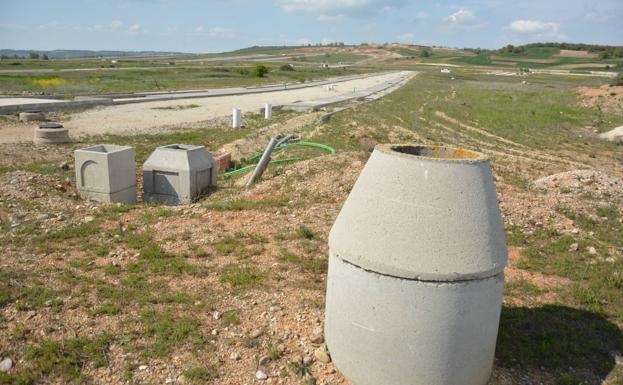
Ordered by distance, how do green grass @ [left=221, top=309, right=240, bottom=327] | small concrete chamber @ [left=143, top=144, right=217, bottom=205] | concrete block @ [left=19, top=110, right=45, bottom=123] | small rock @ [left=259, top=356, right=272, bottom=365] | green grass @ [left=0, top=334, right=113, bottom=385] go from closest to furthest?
green grass @ [left=0, top=334, right=113, bottom=385] → small rock @ [left=259, top=356, right=272, bottom=365] → green grass @ [left=221, top=309, right=240, bottom=327] → small concrete chamber @ [left=143, top=144, right=217, bottom=205] → concrete block @ [left=19, top=110, right=45, bottom=123]

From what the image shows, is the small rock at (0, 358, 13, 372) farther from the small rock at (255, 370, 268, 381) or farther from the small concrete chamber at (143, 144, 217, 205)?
the small concrete chamber at (143, 144, 217, 205)

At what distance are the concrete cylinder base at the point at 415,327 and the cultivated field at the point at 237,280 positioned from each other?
490 millimetres

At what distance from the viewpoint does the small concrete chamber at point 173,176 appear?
1055cm

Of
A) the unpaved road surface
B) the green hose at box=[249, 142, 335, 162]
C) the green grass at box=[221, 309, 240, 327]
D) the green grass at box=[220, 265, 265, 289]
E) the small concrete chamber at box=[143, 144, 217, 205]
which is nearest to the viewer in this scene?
the green grass at box=[221, 309, 240, 327]

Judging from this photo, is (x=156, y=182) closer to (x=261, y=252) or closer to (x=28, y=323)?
(x=261, y=252)

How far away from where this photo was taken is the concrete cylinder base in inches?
149

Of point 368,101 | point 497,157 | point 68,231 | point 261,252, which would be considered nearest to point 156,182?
point 68,231

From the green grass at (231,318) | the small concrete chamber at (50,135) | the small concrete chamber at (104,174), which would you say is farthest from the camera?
the small concrete chamber at (50,135)

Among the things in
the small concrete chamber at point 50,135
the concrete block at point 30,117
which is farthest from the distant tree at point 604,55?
the small concrete chamber at point 50,135

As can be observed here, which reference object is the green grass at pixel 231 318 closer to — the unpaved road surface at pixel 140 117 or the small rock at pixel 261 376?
the small rock at pixel 261 376

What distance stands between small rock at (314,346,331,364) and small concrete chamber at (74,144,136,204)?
6.93 m

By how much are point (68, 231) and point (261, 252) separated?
3.35 m

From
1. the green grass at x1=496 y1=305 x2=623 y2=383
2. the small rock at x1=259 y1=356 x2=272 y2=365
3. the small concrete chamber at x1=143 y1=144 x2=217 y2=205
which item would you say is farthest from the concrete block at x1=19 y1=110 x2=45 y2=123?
the green grass at x1=496 y1=305 x2=623 y2=383

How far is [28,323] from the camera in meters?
5.19
